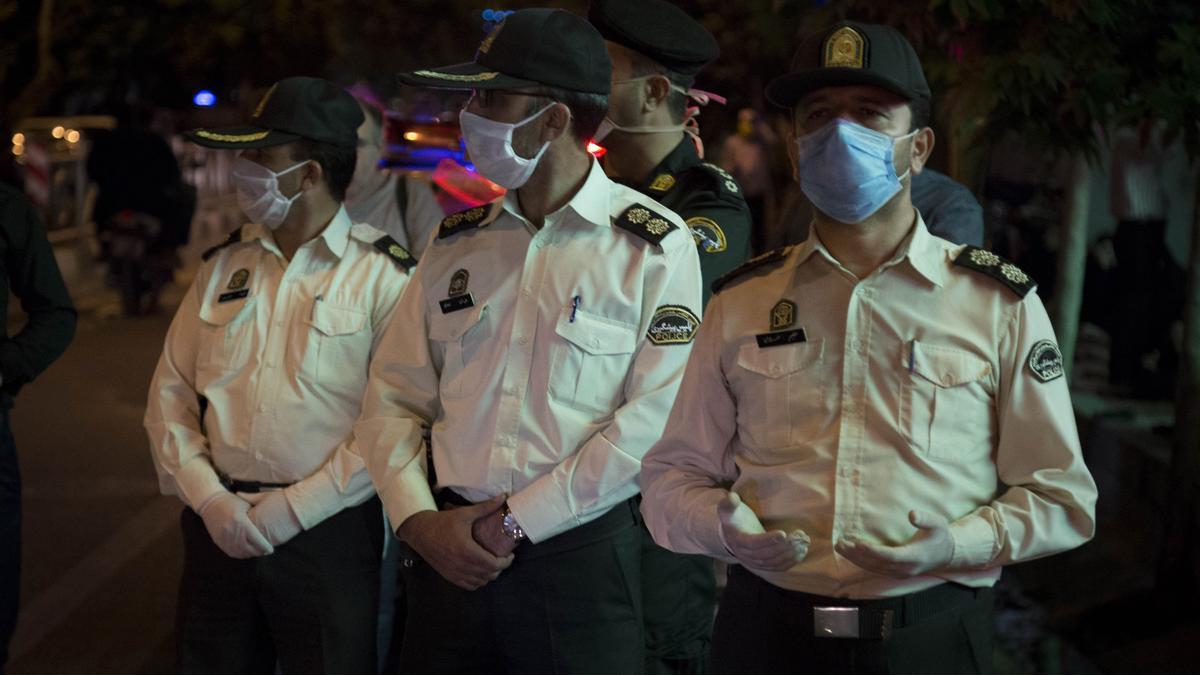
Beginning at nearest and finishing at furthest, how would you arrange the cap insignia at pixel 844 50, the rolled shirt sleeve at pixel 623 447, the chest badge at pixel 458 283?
1. the cap insignia at pixel 844 50
2. the rolled shirt sleeve at pixel 623 447
3. the chest badge at pixel 458 283

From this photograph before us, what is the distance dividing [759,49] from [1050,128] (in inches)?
460

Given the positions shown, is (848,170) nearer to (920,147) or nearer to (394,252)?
(920,147)

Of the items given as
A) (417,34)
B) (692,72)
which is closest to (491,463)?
(692,72)

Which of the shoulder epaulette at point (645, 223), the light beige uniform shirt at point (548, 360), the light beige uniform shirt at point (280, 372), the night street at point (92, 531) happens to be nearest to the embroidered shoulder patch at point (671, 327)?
the light beige uniform shirt at point (548, 360)

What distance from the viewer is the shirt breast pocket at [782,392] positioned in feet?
8.93

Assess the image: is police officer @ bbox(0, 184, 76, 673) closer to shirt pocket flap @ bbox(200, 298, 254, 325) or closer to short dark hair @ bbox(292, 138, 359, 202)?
shirt pocket flap @ bbox(200, 298, 254, 325)

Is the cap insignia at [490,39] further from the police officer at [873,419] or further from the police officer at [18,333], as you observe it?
the police officer at [18,333]

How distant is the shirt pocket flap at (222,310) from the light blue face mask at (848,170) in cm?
177

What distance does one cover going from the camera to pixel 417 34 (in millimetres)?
26500

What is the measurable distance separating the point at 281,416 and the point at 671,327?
115 cm

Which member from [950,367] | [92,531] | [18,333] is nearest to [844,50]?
[950,367]

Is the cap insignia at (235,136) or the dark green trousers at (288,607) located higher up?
the cap insignia at (235,136)

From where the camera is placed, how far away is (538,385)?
3240mm

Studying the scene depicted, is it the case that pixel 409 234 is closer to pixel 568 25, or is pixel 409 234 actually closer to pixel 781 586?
pixel 568 25
